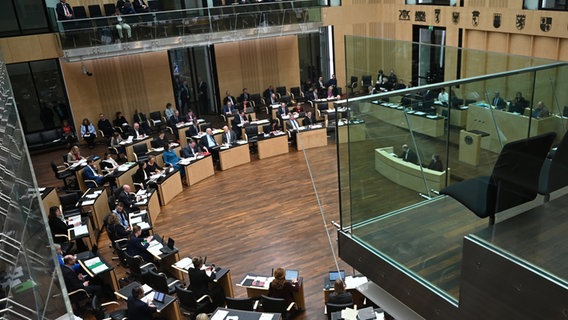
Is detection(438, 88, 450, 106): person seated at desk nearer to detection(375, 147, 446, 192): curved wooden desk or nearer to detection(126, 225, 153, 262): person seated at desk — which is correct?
detection(375, 147, 446, 192): curved wooden desk

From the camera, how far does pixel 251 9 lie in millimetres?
16750

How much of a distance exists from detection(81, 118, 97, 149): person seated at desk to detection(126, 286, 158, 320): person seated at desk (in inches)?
396

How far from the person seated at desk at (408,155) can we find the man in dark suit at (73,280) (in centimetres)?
558

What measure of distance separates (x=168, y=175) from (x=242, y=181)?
207 centimetres

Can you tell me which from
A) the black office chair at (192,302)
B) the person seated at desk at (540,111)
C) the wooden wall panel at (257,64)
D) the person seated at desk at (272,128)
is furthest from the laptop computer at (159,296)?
the wooden wall panel at (257,64)

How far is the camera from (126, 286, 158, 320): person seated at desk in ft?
21.5

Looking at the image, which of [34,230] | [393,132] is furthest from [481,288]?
[34,230]

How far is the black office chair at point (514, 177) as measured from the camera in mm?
3537

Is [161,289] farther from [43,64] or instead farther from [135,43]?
[43,64]

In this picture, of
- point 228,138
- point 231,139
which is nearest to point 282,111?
point 231,139

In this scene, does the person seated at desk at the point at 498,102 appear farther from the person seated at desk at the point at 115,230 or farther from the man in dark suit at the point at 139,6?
the man in dark suit at the point at 139,6

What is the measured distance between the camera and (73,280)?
290 inches

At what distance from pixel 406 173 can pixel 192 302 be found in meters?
4.10

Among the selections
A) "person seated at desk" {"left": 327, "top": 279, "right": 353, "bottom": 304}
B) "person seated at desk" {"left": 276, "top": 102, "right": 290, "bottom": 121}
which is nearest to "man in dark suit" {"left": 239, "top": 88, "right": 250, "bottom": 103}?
"person seated at desk" {"left": 276, "top": 102, "right": 290, "bottom": 121}
